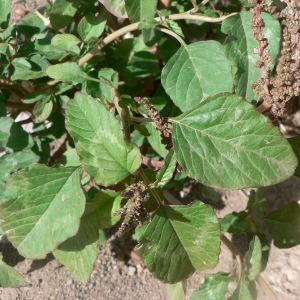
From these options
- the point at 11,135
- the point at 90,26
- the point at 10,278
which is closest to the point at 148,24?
the point at 90,26

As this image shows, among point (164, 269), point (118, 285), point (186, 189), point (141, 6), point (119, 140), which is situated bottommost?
point (118, 285)

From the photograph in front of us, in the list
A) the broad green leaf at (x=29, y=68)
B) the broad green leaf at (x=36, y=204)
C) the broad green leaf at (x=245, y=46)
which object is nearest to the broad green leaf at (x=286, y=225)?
the broad green leaf at (x=245, y=46)

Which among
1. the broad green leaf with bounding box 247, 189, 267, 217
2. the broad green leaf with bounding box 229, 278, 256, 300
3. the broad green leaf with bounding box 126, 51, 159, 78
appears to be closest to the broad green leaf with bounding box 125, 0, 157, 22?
the broad green leaf with bounding box 126, 51, 159, 78

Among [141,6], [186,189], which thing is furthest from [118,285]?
[141,6]

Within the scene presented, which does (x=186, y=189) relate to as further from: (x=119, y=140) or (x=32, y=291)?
(x=119, y=140)

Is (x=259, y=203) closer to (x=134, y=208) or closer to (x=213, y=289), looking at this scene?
(x=213, y=289)
